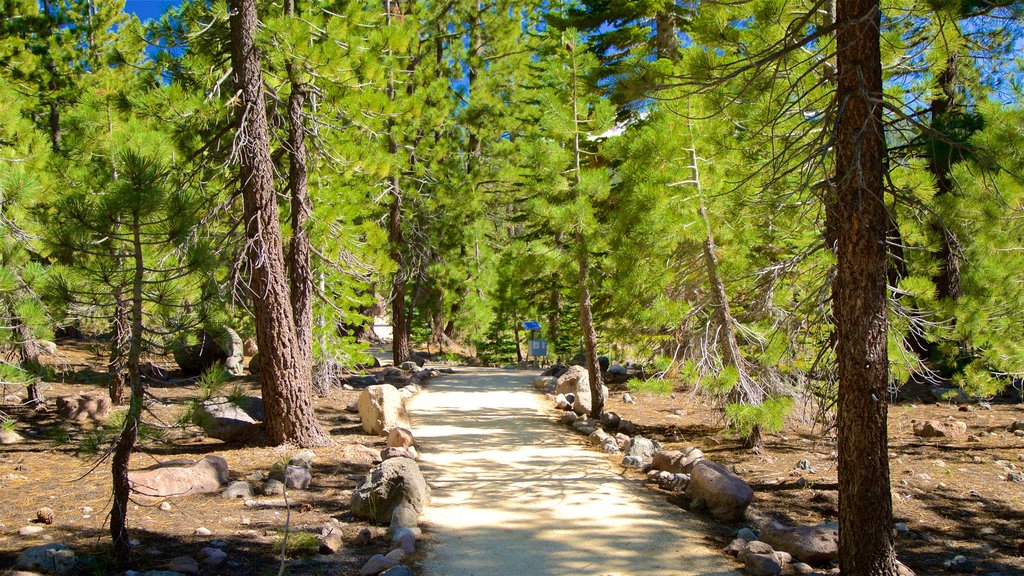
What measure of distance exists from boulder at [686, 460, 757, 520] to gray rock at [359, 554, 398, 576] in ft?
10.2

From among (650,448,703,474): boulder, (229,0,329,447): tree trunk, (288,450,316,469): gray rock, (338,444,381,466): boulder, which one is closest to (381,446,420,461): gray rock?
(338,444,381,466): boulder

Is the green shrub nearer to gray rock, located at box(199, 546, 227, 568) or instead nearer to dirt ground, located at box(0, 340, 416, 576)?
dirt ground, located at box(0, 340, 416, 576)

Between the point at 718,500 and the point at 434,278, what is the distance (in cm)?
1468

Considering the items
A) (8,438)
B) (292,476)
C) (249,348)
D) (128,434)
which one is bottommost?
(292,476)

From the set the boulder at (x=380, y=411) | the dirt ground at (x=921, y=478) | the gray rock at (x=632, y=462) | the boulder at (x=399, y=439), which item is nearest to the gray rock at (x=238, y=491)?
the boulder at (x=399, y=439)

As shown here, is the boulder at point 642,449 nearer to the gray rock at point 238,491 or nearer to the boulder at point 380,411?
the boulder at point 380,411

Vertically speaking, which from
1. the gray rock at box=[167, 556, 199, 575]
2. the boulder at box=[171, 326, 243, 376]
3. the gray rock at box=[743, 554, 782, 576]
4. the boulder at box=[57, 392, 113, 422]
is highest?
the boulder at box=[171, 326, 243, 376]

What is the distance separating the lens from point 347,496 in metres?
6.39

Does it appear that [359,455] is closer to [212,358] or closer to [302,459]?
[302,459]

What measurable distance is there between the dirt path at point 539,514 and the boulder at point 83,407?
14.3 ft

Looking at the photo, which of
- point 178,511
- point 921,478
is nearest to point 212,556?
point 178,511

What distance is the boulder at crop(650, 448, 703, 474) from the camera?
747 centimetres

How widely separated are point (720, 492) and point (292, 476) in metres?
4.16

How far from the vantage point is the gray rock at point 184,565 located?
418 cm
